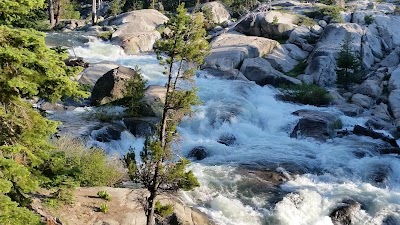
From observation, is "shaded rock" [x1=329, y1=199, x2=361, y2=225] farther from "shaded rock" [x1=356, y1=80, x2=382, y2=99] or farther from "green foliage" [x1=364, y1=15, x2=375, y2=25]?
"green foliage" [x1=364, y1=15, x2=375, y2=25]

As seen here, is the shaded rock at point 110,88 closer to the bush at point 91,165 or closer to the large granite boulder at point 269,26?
the bush at point 91,165

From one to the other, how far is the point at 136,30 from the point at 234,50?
1244 cm

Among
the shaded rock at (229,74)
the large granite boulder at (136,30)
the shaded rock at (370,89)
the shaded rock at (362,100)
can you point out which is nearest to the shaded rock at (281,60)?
the shaded rock at (229,74)

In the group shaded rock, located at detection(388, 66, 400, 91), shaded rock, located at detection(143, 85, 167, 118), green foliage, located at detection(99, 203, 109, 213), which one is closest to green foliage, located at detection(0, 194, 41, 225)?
green foliage, located at detection(99, 203, 109, 213)

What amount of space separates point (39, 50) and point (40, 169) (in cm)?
268

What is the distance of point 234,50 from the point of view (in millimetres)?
37906

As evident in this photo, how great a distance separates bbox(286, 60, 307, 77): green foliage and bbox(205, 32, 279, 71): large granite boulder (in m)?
3.05

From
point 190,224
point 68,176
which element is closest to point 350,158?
point 190,224

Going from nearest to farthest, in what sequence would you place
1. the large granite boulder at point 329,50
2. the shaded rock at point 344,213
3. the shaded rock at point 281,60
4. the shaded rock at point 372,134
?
the shaded rock at point 344,213
the shaded rock at point 372,134
the large granite boulder at point 329,50
the shaded rock at point 281,60

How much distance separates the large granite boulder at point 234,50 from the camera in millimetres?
36372

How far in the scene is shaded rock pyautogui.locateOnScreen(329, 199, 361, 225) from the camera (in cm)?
1602

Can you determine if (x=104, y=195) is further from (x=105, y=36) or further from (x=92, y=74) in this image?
(x=105, y=36)

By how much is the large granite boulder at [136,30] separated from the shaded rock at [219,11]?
6651mm

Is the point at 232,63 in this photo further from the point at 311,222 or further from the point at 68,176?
the point at 68,176
